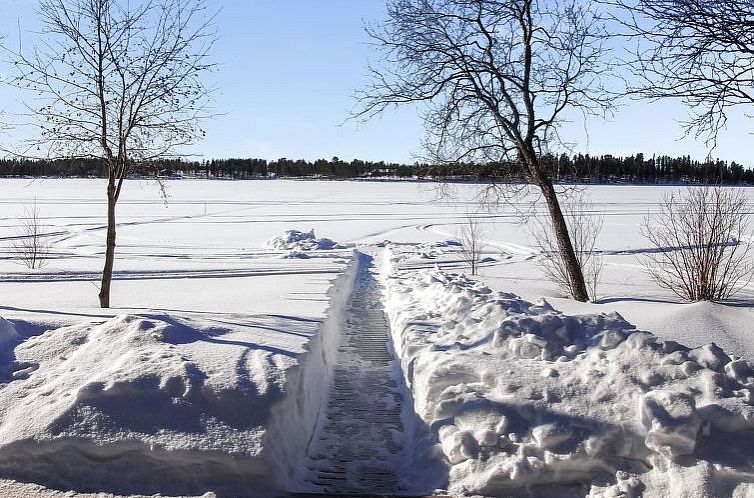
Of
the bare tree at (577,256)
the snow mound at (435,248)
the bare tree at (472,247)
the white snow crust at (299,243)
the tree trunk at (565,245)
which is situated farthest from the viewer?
the white snow crust at (299,243)

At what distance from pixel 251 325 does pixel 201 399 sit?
87.7 inches

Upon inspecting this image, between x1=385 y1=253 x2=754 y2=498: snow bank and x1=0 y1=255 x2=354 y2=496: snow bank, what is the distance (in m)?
1.27

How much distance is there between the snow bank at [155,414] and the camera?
4391 mm

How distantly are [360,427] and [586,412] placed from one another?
76.6 inches

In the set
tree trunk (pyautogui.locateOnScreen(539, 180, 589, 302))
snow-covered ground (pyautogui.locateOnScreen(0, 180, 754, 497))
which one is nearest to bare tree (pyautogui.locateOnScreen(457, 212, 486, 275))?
tree trunk (pyautogui.locateOnScreen(539, 180, 589, 302))

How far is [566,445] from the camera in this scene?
4512mm

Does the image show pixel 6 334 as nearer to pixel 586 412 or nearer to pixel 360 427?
pixel 360 427

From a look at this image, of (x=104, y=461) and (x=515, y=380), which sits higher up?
(x=515, y=380)

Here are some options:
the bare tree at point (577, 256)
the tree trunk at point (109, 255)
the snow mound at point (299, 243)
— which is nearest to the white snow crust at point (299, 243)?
the snow mound at point (299, 243)

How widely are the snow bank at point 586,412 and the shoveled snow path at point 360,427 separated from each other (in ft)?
1.27

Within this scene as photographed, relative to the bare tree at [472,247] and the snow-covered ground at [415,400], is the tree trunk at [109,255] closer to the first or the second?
the snow-covered ground at [415,400]

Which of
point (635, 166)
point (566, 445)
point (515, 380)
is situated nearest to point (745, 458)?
point (566, 445)

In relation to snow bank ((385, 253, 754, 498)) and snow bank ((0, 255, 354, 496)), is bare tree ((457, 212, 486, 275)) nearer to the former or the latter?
snow bank ((385, 253, 754, 498))

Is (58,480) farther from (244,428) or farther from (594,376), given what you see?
(594,376)
